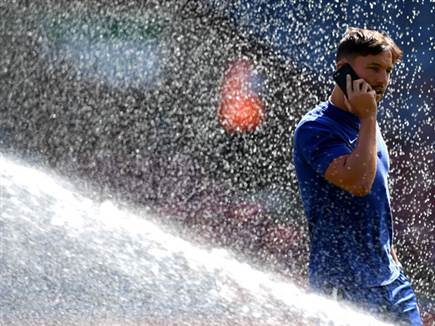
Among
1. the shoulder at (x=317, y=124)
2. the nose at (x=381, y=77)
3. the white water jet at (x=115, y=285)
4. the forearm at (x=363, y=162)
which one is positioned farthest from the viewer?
the nose at (x=381, y=77)

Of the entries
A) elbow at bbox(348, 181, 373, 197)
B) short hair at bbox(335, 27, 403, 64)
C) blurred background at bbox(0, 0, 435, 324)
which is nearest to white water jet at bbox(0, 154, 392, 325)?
elbow at bbox(348, 181, 373, 197)

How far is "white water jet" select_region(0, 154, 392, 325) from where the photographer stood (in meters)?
2.06

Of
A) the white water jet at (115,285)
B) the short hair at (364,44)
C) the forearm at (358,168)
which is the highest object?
the short hair at (364,44)

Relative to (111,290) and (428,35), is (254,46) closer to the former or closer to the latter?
(428,35)

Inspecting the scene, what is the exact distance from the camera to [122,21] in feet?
28.3

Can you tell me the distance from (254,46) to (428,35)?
118 centimetres

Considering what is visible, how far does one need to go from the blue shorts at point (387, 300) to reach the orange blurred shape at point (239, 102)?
504 centimetres

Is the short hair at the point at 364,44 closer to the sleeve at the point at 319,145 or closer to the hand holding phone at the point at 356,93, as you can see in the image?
the hand holding phone at the point at 356,93

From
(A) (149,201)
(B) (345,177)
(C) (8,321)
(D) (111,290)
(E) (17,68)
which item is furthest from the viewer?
(E) (17,68)

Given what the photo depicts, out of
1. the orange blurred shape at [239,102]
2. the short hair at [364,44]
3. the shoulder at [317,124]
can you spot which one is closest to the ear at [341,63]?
the short hair at [364,44]

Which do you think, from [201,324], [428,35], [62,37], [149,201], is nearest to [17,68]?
[62,37]

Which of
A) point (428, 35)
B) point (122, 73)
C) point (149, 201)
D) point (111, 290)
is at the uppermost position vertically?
point (111, 290)

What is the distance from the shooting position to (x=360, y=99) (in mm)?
2709

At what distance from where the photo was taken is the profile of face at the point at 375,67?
9.12 feet
